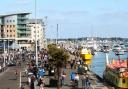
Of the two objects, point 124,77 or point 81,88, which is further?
point 124,77

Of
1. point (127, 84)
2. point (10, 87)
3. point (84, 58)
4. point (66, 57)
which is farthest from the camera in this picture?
point (84, 58)

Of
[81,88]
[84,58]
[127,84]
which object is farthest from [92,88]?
[84,58]

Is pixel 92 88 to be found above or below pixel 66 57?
below

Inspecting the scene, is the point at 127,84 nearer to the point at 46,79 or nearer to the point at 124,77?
the point at 124,77

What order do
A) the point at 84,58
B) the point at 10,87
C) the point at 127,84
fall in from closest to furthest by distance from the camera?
the point at 10,87, the point at 127,84, the point at 84,58

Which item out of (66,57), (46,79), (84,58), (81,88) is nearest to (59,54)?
(66,57)

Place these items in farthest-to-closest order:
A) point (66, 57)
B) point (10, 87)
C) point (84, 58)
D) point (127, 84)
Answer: point (84, 58), point (127, 84), point (10, 87), point (66, 57)

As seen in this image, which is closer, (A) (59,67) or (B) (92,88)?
(A) (59,67)

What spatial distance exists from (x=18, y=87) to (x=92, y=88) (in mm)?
6993

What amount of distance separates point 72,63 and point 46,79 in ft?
71.1

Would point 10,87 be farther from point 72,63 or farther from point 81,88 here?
point 72,63

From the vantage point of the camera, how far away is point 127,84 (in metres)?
49.5

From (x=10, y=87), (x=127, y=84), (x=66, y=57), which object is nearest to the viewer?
(x=66, y=57)

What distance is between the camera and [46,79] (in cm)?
5041
